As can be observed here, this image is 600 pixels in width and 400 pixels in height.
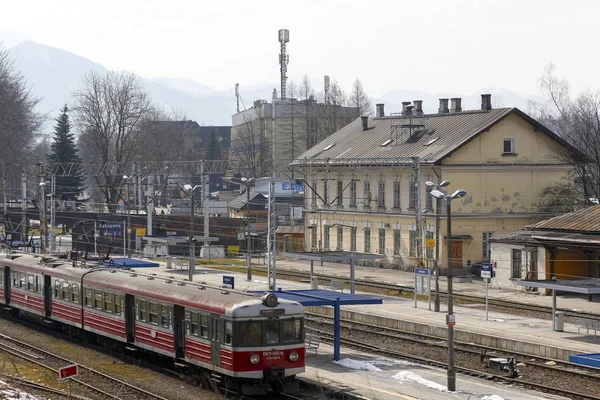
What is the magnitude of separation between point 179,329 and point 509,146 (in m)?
39.9

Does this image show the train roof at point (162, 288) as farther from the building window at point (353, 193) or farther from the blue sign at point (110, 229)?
the blue sign at point (110, 229)

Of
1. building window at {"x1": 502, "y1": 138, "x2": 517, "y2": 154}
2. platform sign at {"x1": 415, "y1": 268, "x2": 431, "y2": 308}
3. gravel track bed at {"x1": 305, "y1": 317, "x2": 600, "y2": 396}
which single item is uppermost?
building window at {"x1": 502, "y1": 138, "x2": 517, "y2": 154}

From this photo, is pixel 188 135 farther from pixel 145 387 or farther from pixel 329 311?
pixel 145 387

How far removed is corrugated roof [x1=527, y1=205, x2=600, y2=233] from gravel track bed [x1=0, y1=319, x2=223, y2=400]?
26.6 metres

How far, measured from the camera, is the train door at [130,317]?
29.4 m

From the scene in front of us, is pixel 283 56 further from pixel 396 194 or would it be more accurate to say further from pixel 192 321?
pixel 192 321

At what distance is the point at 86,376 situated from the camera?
27.8 m

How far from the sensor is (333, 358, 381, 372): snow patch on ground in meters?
28.4

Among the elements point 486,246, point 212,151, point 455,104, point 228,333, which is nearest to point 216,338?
point 228,333

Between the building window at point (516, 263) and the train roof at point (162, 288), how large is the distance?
24.4 meters

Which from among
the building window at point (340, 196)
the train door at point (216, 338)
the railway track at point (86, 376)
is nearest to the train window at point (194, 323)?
the train door at point (216, 338)

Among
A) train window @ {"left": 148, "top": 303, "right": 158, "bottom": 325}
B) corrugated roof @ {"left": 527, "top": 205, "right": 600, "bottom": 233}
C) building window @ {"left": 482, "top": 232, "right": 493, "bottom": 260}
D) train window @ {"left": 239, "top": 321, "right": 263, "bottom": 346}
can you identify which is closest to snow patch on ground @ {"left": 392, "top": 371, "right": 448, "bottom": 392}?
train window @ {"left": 239, "top": 321, "right": 263, "bottom": 346}

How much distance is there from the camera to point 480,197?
61344mm

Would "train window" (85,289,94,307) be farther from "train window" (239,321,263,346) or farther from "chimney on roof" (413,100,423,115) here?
"chimney on roof" (413,100,423,115)
